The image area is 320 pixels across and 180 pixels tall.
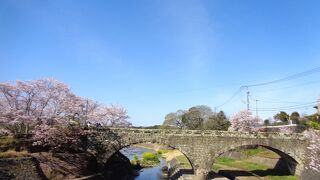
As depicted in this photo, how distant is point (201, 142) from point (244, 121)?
26.8 meters

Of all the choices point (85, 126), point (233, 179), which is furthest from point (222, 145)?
point (85, 126)

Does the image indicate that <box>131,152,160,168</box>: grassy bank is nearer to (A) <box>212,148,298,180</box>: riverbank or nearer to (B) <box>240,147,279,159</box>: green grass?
(A) <box>212,148,298,180</box>: riverbank

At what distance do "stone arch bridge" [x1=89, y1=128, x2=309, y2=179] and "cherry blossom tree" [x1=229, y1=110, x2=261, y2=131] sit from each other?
20951mm

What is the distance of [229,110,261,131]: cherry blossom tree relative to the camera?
67875mm

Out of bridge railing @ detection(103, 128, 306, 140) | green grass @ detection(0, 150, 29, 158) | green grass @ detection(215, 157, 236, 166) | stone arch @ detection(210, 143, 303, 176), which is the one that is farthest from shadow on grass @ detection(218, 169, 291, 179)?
green grass @ detection(0, 150, 29, 158)

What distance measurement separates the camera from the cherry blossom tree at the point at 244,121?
6788 cm

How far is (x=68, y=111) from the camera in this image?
3834cm

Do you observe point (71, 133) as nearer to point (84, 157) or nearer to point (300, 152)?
point (84, 157)

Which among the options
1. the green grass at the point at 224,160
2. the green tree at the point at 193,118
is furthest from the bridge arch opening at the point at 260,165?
the green tree at the point at 193,118

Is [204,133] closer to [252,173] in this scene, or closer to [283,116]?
[252,173]

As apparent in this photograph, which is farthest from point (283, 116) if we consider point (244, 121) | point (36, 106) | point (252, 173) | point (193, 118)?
point (36, 106)

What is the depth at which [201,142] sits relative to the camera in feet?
143

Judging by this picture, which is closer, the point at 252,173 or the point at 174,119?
the point at 252,173

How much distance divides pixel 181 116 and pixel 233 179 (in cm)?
5946
